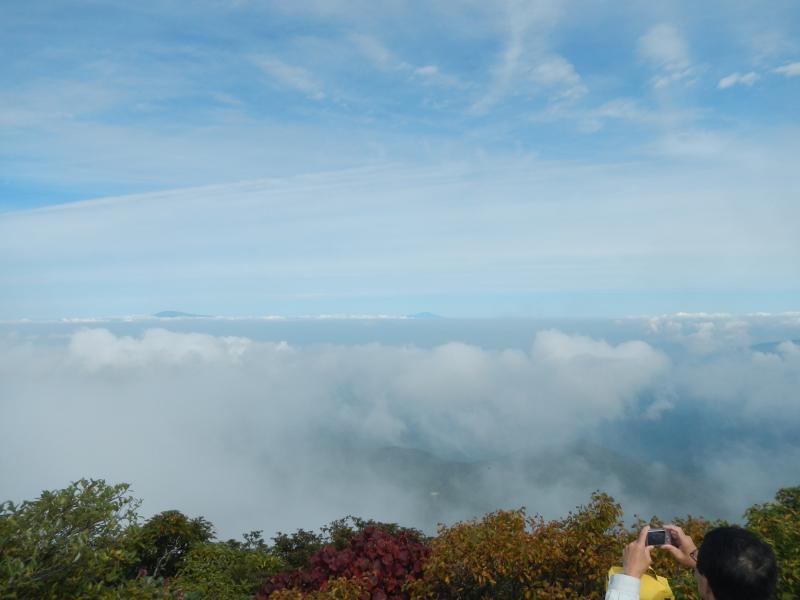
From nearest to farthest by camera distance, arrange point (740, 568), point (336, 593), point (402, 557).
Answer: point (740, 568)
point (336, 593)
point (402, 557)

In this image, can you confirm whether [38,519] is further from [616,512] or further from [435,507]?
[435,507]

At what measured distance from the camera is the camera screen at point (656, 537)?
3154 mm

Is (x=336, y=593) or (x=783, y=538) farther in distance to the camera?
(x=336, y=593)

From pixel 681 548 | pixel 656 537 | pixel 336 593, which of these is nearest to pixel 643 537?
pixel 656 537

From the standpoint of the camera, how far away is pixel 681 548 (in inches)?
130

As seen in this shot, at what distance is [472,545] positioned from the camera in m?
7.51

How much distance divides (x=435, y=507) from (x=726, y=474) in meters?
86.2

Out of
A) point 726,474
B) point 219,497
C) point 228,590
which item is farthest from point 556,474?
point 228,590

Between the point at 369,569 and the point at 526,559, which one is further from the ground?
the point at 526,559

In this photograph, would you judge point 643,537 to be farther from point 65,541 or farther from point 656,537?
point 65,541

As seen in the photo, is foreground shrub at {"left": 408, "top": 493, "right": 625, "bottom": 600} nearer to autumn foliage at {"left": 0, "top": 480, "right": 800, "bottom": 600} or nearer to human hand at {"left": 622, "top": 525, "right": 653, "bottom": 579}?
autumn foliage at {"left": 0, "top": 480, "right": 800, "bottom": 600}

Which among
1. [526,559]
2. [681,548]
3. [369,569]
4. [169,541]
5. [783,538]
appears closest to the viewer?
[681,548]

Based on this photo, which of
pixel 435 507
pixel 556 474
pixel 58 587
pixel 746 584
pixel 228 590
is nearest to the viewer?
pixel 746 584

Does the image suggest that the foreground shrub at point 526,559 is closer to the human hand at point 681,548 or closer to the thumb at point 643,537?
the human hand at point 681,548
